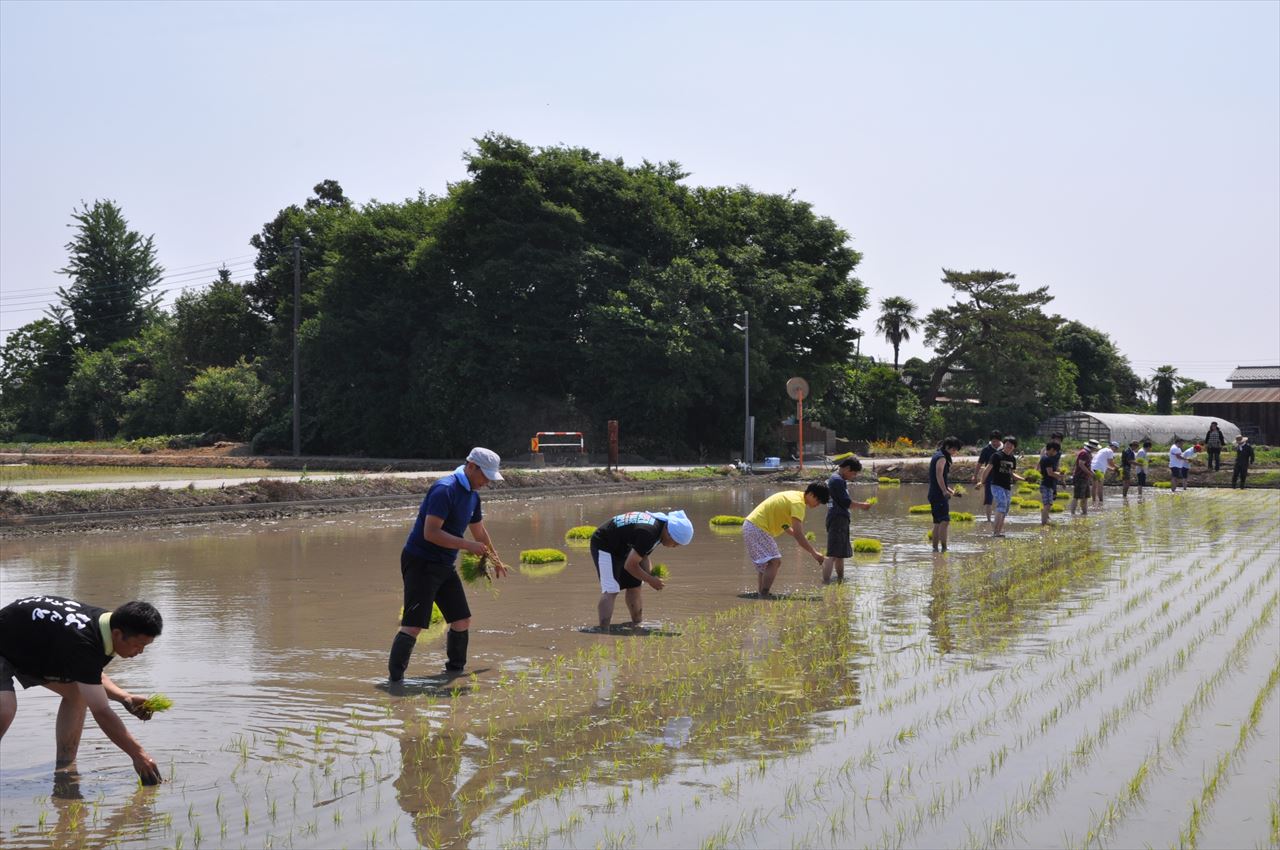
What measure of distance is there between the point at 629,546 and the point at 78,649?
5.16m

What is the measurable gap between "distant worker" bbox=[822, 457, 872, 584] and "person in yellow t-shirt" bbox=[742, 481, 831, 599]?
3.08 feet

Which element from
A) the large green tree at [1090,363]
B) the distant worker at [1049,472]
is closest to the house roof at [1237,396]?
the large green tree at [1090,363]

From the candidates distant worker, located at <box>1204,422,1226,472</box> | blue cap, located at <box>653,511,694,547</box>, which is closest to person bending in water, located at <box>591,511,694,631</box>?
blue cap, located at <box>653,511,694,547</box>

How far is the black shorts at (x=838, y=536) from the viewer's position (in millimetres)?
13508

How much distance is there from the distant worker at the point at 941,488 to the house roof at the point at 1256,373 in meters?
66.4

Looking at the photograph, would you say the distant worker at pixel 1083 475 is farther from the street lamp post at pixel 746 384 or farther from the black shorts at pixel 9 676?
the black shorts at pixel 9 676

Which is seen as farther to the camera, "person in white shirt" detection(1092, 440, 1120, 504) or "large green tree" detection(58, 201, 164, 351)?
"large green tree" detection(58, 201, 164, 351)

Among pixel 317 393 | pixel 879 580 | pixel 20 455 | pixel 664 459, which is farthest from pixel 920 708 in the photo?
pixel 20 455

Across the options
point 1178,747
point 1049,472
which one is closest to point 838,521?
point 1178,747

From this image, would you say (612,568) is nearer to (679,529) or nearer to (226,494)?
(679,529)

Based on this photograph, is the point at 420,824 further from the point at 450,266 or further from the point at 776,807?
the point at 450,266

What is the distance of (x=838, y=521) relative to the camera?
13492 millimetres

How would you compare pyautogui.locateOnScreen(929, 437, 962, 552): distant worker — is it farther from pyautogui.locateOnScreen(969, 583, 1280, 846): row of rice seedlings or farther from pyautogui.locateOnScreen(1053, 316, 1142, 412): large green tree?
pyautogui.locateOnScreen(1053, 316, 1142, 412): large green tree

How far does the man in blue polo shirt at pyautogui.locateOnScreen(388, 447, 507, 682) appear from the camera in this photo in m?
8.28
